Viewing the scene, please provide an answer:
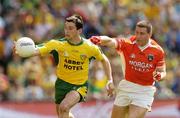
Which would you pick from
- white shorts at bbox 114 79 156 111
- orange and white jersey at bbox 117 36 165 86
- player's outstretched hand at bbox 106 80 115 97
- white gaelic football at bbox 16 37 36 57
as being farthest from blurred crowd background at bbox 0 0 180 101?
white gaelic football at bbox 16 37 36 57

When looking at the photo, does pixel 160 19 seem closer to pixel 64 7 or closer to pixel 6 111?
pixel 64 7

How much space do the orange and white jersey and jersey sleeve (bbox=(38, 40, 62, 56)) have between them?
1134 millimetres

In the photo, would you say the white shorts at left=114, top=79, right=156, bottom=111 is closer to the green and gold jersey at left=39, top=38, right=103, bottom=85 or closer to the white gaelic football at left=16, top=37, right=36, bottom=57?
the green and gold jersey at left=39, top=38, right=103, bottom=85

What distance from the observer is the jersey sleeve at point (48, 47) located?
13.9m

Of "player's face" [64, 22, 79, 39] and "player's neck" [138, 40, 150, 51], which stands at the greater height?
"player's face" [64, 22, 79, 39]

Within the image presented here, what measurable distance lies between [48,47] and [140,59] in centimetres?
166

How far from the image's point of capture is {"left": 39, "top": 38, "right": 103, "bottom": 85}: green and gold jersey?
14133mm

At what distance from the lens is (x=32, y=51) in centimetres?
1380

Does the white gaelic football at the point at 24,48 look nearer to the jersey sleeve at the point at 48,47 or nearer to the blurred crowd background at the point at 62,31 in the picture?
the jersey sleeve at the point at 48,47

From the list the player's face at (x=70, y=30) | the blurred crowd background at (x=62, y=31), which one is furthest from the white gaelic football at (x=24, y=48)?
the blurred crowd background at (x=62, y=31)

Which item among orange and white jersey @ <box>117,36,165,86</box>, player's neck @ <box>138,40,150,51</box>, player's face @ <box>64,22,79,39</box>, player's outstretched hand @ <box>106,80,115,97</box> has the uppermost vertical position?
player's face @ <box>64,22,79,39</box>

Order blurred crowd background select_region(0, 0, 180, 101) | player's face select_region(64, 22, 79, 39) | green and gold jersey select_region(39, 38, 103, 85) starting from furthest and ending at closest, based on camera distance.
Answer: blurred crowd background select_region(0, 0, 180, 101), green and gold jersey select_region(39, 38, 103, 85), player's face select_region(64, 22, 79, 39)

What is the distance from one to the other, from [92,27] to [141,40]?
7.44m

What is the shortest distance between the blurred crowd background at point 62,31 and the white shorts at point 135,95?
4375mm
